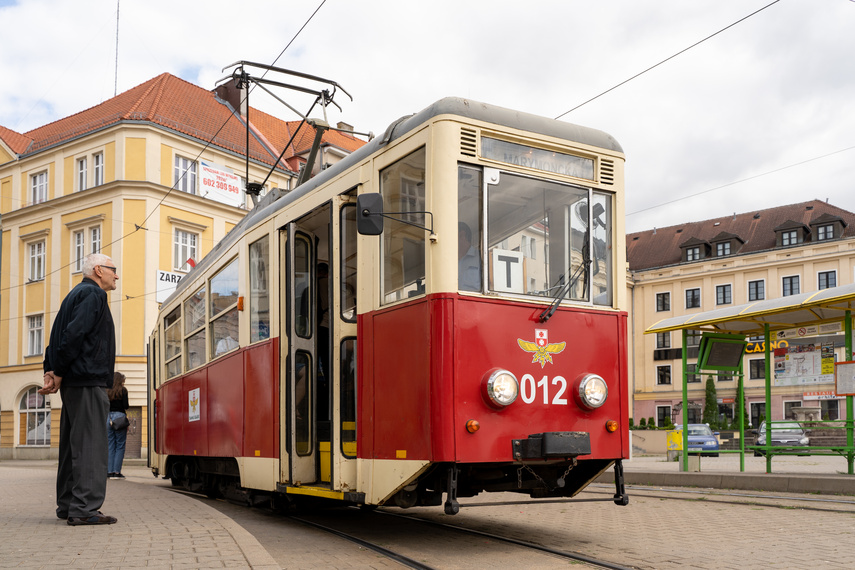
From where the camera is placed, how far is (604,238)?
728cm

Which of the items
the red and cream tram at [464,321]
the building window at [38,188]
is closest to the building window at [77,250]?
the building window at [38,188]

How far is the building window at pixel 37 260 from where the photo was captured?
3991cm

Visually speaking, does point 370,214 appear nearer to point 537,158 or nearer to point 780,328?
point 537,158

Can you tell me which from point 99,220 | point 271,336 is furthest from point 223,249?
point 99,220

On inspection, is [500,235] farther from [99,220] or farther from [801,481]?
[99,220]

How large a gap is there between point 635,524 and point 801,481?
4559mm

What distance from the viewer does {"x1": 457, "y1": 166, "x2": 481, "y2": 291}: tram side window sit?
21.4 ft

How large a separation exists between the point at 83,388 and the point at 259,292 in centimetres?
261

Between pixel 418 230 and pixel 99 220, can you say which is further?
pixel 99 220

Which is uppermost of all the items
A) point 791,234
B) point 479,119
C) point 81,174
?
point 791,234

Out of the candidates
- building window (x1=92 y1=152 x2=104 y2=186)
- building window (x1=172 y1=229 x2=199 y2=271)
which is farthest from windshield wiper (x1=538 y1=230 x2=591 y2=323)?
building window (x1=92 y1=152 x2=104 y2=186)

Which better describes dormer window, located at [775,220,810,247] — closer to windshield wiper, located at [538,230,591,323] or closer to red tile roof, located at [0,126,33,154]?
red tile roof, located at [0,126,33,154]

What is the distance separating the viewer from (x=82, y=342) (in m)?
6.68


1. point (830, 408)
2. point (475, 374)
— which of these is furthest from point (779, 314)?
Answer: point (830, 408)
